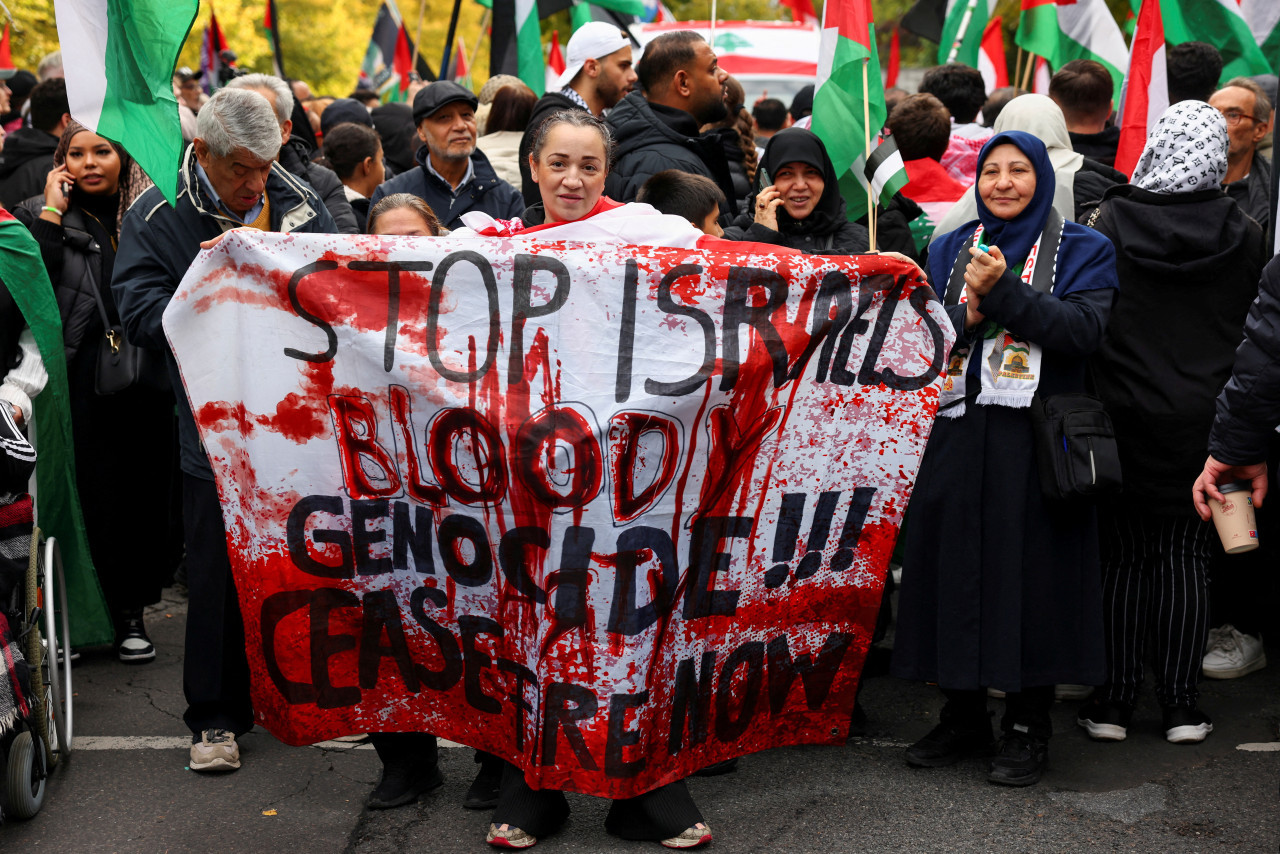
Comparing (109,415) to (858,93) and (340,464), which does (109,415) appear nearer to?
(340,464)

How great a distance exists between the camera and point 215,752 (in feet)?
14.1

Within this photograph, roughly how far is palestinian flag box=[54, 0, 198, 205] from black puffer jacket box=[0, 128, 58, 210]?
270 cm

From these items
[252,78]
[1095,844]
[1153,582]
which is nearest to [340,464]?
[1095,844]

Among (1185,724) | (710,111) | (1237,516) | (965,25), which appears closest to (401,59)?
(965,25)

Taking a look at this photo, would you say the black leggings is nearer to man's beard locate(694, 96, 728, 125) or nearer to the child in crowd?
the child in crowd

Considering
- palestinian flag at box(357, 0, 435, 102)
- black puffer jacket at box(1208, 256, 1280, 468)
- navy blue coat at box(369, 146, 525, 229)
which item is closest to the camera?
black puffer jacket at box(1208, 256, 1280, 468)

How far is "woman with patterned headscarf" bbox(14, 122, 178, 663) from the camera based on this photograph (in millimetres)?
5148

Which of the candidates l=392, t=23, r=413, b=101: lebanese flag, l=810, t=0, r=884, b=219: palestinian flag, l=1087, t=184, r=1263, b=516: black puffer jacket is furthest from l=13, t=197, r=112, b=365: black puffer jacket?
l=392, t=23, r=413, b=101: lebanese flag

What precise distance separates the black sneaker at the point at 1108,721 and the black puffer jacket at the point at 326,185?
345 cm

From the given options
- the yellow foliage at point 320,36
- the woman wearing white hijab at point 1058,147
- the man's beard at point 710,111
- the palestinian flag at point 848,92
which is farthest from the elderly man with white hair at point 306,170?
the yellow foliage at point 320,36

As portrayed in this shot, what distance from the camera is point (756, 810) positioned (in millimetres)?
3992

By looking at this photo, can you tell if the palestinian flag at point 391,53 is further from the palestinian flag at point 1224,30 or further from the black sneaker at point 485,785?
the black sneaker at point 485,785

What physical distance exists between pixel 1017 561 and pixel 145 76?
2952 millimetres

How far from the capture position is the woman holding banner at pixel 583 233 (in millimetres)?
3691
